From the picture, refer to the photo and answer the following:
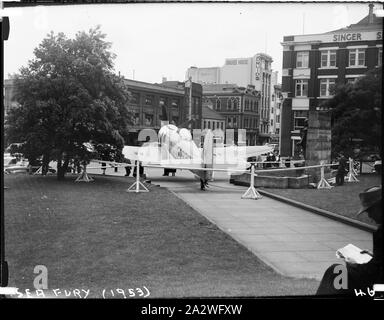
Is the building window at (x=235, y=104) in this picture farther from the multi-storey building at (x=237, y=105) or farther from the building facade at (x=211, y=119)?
the building facade at (x=211, y=119)

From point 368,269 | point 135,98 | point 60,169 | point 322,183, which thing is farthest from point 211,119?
point 368,269

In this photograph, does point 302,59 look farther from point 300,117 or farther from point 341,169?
point 341,169

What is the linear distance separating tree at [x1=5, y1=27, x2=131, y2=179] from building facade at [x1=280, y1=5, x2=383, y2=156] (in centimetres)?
92

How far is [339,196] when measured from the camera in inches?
97.1

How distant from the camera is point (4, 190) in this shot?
85.1 inches

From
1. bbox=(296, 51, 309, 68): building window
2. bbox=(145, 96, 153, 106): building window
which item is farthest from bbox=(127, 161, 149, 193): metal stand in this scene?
bbox=(296, 51, 309, 68): building window

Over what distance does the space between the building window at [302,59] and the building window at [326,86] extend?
13 centimetres

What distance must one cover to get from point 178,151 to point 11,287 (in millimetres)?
1100

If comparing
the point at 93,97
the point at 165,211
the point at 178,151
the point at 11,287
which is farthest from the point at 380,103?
the point at 11,287

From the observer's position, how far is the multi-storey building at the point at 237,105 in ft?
8.11

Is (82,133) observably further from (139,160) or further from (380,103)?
(380,103)

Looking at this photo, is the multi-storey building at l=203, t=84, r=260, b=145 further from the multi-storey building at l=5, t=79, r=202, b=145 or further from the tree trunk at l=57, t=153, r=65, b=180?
the tree trunk at l=57, t=153, r=65, b=180

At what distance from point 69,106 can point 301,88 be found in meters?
1.30

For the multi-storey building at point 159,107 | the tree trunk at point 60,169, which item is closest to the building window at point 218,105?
the multi-storey building at point 159,107
